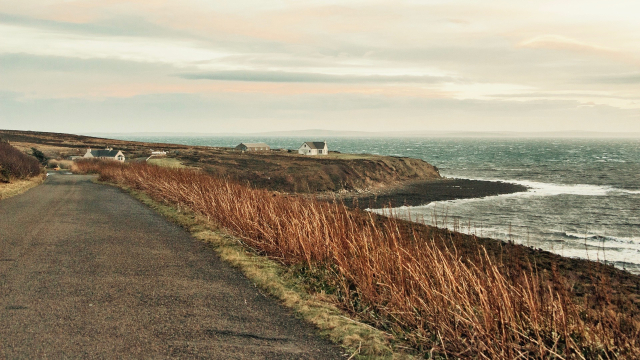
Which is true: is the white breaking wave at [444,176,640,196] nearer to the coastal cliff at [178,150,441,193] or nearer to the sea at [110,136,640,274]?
the sea at [110,136,640,274]

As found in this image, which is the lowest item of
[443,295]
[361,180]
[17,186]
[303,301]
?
[361,180]

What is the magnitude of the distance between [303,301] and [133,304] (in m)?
2.80

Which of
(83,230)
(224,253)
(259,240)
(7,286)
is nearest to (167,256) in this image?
(224,253)

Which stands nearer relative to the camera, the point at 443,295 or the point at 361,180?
the point at 443,295

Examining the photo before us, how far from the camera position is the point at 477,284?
21.2 feet

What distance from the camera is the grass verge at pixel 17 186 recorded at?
2503 cm

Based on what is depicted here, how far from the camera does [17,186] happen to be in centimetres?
2858

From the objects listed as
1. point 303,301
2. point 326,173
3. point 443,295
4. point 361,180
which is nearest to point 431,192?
point 361,180

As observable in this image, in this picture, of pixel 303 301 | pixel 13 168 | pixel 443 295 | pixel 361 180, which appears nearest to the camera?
pixel 443 295

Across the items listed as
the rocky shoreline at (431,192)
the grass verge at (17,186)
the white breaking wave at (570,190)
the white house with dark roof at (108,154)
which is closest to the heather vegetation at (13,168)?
the grass verge at (17,186)

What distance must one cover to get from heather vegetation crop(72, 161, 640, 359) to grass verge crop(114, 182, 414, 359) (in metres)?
0.27

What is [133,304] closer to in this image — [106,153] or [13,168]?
[13,168]

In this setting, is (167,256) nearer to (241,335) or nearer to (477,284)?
(241,335)

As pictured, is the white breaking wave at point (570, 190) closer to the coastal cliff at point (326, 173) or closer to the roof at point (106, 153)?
the coastal cliff at point (326, 173)
